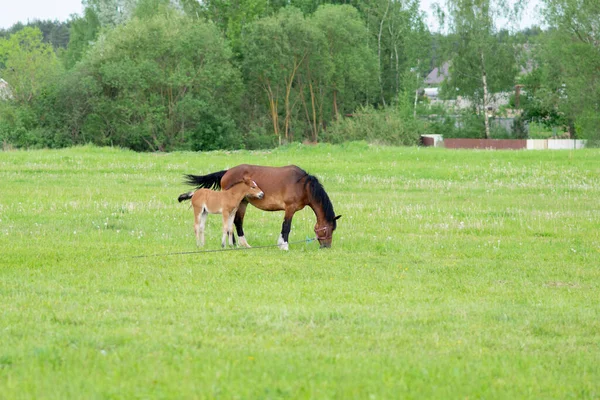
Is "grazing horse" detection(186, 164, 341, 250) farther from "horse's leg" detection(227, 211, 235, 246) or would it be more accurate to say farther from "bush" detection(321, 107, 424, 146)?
"bush" detection(321, 107, 424, 146)

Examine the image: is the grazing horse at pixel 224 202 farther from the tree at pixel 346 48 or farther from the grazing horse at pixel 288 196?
the tree at pixel 346 48

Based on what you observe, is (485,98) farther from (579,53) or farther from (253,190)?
(253,190)

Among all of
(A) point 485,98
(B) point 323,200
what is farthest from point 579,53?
(B) point 323,200

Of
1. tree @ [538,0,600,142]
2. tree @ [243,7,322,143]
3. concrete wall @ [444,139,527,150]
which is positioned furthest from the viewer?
tree @ [243,7,322,143]

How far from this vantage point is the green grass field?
7.11m

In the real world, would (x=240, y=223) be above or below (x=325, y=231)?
above

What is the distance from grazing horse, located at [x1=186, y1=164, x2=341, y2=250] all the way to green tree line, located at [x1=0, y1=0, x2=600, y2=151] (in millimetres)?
50931

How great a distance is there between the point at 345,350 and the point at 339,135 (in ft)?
207

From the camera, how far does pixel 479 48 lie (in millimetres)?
74062

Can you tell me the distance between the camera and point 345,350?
8305 mm

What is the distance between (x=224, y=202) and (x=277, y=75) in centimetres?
6140

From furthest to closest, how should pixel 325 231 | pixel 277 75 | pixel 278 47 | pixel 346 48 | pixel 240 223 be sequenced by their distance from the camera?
pixel 346 48
pixel 277 75
pixel 278 47
pixel 240 223
pixel 325 231

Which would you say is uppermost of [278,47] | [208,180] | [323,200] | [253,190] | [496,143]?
[278,47]

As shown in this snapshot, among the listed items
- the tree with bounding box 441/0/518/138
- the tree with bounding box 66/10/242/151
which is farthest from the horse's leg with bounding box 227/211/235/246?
the tree with bounding box 441/0/518/138
